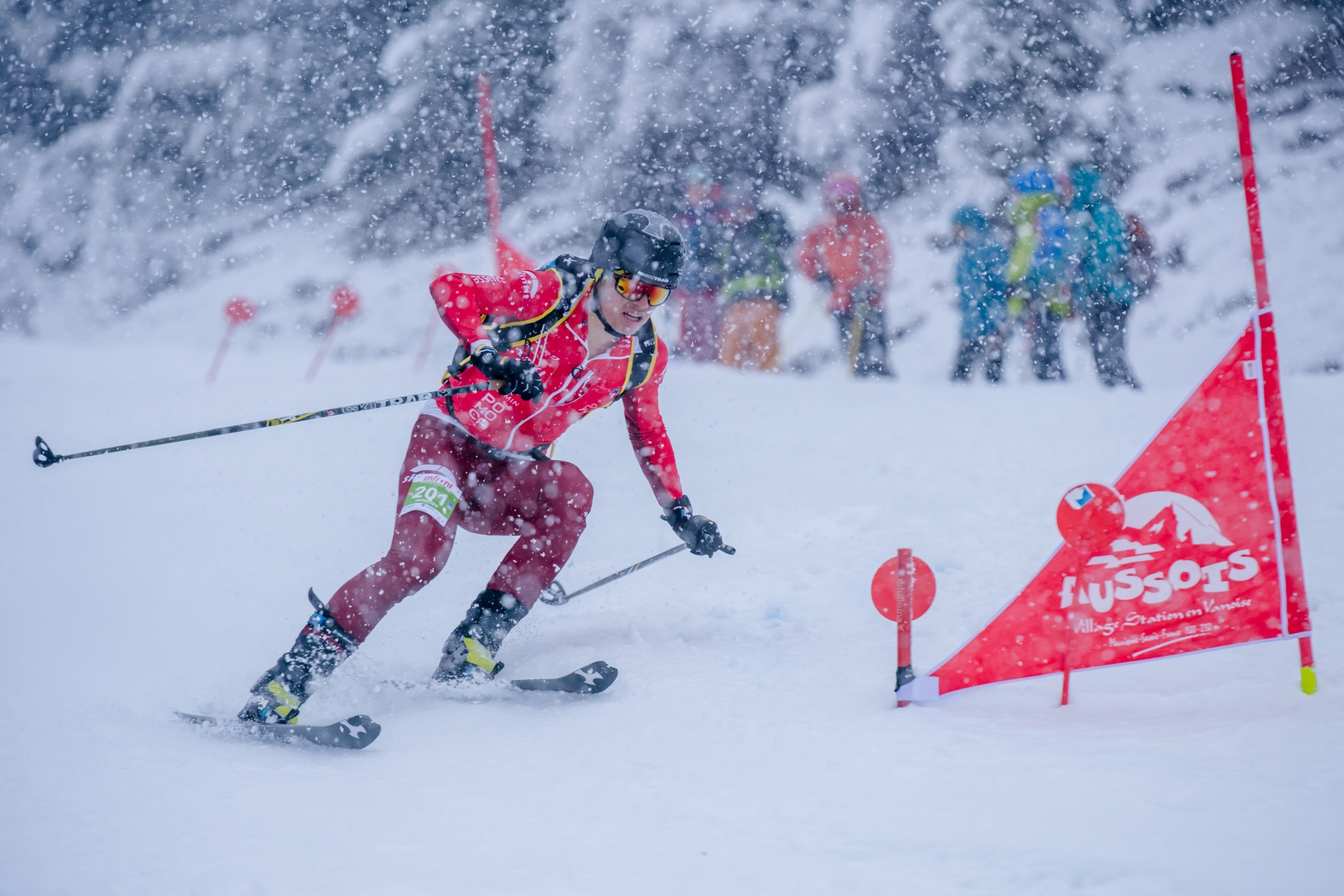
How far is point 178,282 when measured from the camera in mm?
21625

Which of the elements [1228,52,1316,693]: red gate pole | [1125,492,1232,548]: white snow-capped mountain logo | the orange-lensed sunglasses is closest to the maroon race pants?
the orange-lensed sunglasses

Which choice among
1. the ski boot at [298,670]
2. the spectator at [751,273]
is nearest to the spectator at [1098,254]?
the spectator at [751,273]

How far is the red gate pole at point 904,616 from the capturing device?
280 centimetres

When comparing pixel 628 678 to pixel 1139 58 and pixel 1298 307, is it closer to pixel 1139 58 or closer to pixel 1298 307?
pixel 1298 307

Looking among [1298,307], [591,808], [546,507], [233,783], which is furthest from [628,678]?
[1298,307]

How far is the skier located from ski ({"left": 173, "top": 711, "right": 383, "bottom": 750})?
5 centimetres

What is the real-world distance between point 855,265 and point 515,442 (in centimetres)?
588

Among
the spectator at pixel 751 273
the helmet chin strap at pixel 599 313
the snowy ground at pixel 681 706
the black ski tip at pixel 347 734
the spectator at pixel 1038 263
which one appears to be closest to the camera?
the snowy ground at pixel 681 706

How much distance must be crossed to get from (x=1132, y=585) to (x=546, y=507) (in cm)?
189

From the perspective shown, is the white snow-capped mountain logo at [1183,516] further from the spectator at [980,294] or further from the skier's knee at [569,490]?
the spectator at [980,294]

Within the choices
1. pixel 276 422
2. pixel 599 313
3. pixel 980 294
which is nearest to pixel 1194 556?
pixel 599 313

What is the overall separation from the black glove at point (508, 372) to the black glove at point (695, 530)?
780 mm

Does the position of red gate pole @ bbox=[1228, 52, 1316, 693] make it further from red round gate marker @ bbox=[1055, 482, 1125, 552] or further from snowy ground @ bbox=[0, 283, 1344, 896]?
red round gate marker @ bbox=[1055, 482, 1125, 552]

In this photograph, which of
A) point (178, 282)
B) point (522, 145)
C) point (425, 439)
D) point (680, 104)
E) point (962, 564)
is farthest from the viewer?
point (178, 282)
